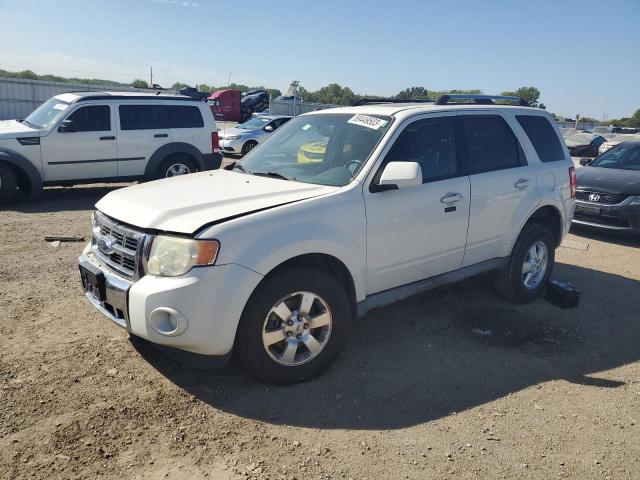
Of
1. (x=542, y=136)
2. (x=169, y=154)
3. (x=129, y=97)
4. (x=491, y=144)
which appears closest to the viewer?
(x=491, y=144)

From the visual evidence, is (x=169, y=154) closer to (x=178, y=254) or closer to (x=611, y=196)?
(x=178, y=254)

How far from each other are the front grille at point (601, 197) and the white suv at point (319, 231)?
3.67 metres

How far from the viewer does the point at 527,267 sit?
512cm

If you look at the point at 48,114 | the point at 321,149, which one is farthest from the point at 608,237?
the point at 48,114

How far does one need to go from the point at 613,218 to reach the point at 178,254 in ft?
24.3

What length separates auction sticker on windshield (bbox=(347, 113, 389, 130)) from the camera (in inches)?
157

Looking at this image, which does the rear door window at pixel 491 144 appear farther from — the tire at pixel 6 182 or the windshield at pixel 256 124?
the windshield at pixel 256 124

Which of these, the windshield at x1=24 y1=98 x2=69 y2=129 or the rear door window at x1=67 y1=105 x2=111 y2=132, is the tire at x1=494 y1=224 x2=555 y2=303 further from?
the windshield at x1=24 y1=98 x2=69 y2=129

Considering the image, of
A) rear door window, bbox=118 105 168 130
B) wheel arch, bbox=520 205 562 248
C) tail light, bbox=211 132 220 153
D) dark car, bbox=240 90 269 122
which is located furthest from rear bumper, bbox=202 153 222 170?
dark car, bbox=240 90 269 122

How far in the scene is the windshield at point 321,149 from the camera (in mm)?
3844

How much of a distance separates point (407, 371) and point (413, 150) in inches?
66.5

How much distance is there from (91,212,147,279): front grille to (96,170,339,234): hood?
2.6 inches

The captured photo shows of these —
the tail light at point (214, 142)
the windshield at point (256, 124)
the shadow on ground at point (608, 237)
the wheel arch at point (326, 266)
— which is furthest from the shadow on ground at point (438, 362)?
the windshield at point (256, 124)

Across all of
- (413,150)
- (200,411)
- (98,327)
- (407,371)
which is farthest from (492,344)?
(98,327)
